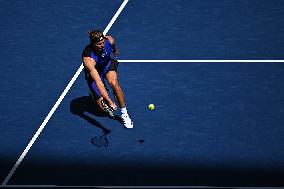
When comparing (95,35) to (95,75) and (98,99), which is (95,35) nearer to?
(95,75)

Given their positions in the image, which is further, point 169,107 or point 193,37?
point 193,37

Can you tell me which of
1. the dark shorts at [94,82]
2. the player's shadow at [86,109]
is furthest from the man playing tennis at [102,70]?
the player's shadow at [86,109]

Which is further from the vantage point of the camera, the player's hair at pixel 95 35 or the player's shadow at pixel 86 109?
the player's shadow at pixel 86 109

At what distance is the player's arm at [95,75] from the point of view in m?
10.9

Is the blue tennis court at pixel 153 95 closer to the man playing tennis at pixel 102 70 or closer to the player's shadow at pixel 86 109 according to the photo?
the player's shadow at pixel 86 109

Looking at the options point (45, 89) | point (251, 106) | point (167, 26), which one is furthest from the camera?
point (167, 26)

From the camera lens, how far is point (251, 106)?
1237cm

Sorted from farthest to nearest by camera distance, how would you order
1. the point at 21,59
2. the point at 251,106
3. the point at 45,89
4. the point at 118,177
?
the point at 21,59
the point at 45,89
the point at 251,106
the point at 118,177

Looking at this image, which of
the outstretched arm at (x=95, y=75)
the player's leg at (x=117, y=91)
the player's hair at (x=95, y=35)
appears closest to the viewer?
the outstretched arm at (x=95, y=75)

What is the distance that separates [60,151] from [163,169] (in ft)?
6.18

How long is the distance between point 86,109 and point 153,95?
1345 mm

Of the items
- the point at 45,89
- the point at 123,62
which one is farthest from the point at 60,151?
the point at 123,62

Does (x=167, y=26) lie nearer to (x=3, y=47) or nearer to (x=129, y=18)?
(x=129, y=18)

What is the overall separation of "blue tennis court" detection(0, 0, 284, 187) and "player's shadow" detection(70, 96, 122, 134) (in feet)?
0.07
